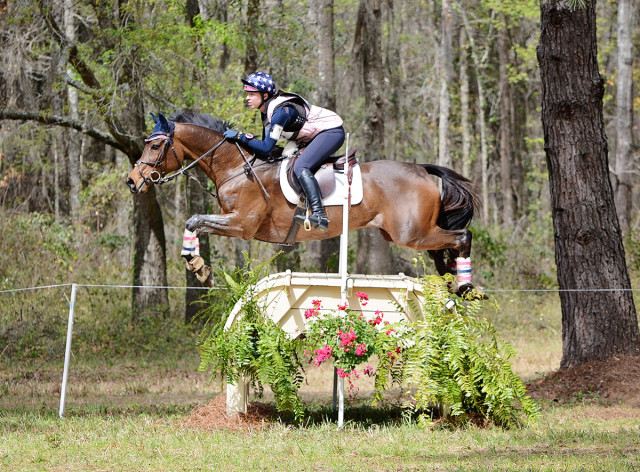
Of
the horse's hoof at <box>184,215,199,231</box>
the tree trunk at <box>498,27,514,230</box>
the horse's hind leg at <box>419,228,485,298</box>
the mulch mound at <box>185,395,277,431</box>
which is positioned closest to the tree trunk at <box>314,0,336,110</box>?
the horse's hind leg at <box>419,228,485,298</box>

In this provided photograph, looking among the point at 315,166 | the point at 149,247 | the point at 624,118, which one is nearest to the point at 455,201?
the point at 315,166

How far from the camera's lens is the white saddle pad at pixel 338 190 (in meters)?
7.93

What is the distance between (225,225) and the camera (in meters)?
7.86

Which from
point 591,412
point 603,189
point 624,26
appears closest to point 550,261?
point 624,26

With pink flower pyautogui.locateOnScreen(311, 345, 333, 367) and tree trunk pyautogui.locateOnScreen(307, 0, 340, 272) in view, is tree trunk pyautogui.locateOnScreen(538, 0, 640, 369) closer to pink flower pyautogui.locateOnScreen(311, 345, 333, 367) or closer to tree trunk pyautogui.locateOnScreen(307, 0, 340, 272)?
pink flower pyautogui.locateOnScreen(311, 345, 333, 367)

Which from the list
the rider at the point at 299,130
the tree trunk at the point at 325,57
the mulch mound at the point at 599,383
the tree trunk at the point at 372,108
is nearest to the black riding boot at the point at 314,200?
the rider at the point at 299,130

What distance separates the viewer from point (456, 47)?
30375mm

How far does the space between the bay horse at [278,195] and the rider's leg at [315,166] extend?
22 centimetres

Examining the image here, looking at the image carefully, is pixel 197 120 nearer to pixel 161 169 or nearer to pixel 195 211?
pixel 161 169

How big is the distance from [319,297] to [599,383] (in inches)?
134

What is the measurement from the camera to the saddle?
26.0 ft

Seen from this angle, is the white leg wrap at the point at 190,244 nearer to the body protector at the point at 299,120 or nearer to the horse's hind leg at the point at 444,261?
the body protector at the point at 299,120

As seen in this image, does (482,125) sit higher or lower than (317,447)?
higher

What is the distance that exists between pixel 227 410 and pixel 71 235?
526 inches
